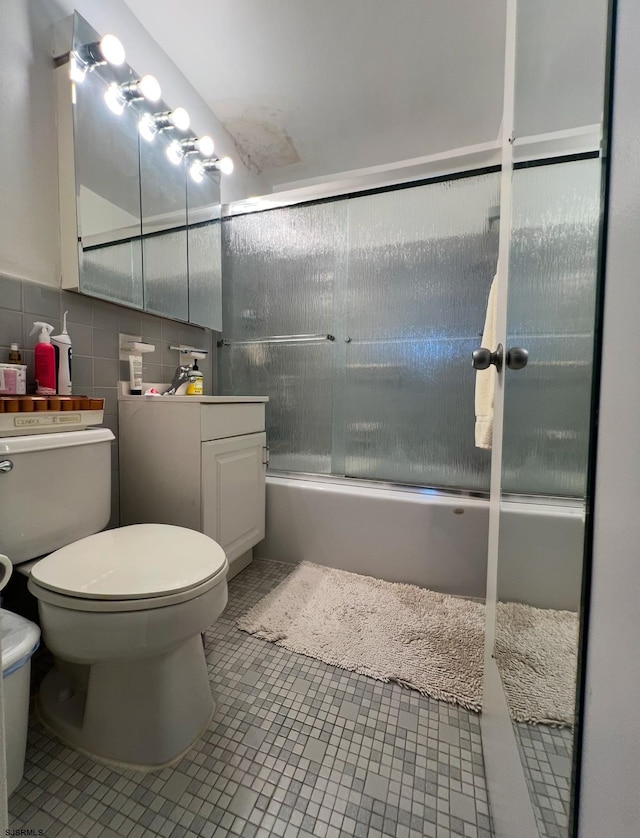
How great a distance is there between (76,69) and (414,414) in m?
1.70

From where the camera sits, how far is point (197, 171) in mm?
1684

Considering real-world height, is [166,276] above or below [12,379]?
above

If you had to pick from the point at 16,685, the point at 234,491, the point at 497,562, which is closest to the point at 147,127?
the point at 234,491

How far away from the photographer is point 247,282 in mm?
1931

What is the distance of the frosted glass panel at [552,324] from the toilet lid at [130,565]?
708 mm

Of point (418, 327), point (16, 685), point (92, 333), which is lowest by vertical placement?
point (16, 685)

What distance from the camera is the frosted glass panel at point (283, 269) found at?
5.80 feet

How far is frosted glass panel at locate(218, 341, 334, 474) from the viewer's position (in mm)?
1789

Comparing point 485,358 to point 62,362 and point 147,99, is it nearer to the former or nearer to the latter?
point 62,362

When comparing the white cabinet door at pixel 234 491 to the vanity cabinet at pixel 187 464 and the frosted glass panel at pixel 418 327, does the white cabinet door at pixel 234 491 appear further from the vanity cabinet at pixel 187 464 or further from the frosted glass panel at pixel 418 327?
the frosted glass panel at pixel 418 327

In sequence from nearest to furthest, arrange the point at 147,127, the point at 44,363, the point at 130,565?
the point at 130,565 → the point at 44,363 → the point at 147,127

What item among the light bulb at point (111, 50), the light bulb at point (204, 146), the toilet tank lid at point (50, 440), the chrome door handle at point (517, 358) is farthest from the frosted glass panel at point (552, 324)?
the light bulb at point (204, 146)

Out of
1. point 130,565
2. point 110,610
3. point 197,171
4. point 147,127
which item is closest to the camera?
point 110,610

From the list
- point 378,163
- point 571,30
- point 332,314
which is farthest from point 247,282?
point 571,30
